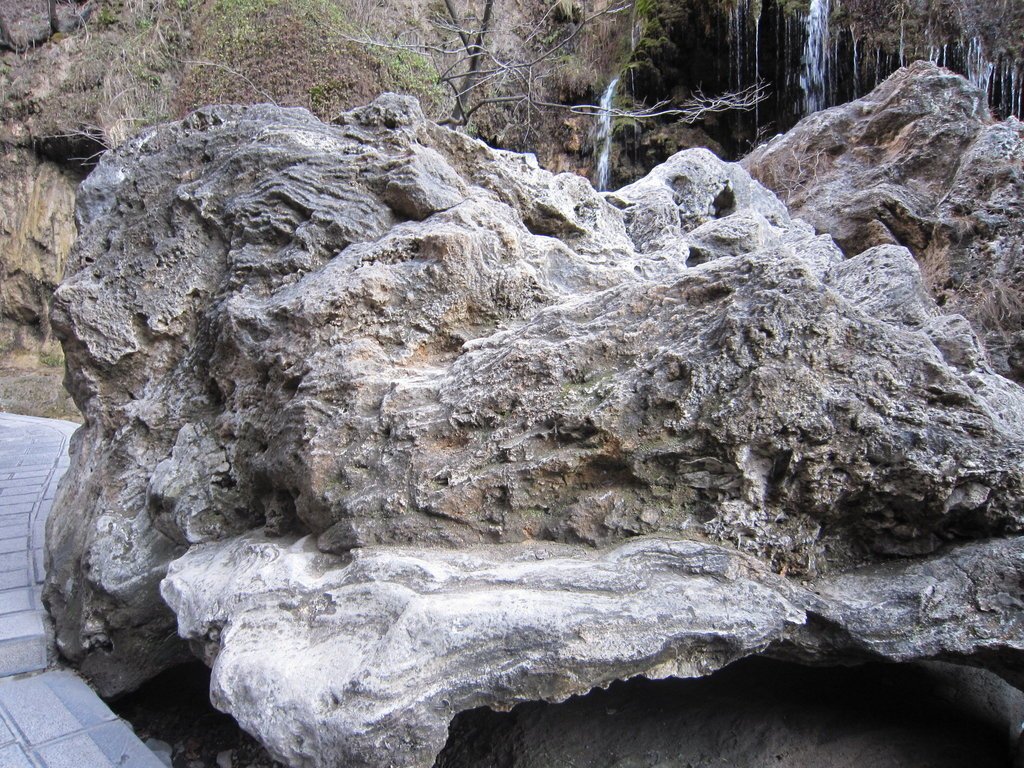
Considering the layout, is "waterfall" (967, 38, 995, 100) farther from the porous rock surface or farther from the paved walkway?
the paved walkway

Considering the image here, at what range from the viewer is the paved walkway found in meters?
2.26

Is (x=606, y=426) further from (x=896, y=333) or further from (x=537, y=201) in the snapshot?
(x=537, y=201)

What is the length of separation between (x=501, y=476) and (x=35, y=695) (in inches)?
87.4

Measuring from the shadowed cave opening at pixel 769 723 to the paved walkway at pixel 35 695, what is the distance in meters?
1.20

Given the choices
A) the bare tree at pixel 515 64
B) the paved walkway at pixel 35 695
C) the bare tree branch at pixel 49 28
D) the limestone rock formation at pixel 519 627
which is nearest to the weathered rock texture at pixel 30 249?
the bare tree branch at pixel 49 28

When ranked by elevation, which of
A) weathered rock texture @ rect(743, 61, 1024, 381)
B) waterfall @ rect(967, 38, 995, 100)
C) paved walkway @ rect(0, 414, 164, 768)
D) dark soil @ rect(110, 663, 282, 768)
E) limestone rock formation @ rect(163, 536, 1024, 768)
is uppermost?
waterfall @ rect(967, 38, 995, 100)

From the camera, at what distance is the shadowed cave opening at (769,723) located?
1958 mm

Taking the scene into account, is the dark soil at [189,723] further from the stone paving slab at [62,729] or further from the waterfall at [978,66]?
the waterfall at [978,66]

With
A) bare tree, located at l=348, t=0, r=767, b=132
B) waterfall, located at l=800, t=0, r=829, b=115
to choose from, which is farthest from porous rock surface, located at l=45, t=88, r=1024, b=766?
waterfall, located at l=800, t=0, r=829, b=115

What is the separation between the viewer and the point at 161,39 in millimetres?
10125

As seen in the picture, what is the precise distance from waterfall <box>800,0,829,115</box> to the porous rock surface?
8.04 metres

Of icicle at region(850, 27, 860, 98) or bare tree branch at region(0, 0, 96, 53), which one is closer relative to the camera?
icicle at region(850, 27, 860, 98)

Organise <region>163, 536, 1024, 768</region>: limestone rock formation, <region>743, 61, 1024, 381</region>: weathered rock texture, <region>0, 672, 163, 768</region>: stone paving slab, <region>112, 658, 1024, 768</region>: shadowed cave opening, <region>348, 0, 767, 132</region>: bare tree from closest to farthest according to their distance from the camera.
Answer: <region>163, 536, 1024, 768</region>: limestone rock formation → <region>112, 658, 1024, 768</region>: shadowed cave opening → <region>0, 672, 163, 768</region>: stone paving slab → <region>743, 61, 1024, 381</region>: weathered rock texture → <region>348, 0, 767, 132</region>: bare tree

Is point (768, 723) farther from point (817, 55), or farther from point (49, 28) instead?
point (49, 28)
